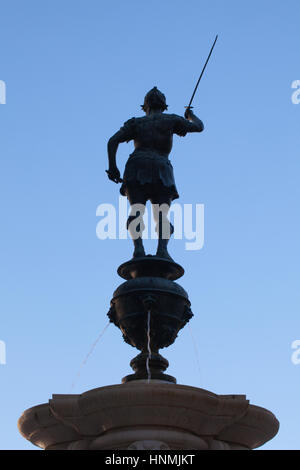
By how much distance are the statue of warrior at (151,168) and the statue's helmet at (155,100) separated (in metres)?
0.17

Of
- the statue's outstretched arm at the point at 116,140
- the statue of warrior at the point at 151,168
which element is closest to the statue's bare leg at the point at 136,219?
the statue of warrior at the point at 151,168

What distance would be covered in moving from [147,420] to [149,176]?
169 inches

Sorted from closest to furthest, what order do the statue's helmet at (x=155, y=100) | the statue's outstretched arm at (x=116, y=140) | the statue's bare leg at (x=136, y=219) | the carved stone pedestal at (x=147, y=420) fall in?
the carved stone pedestal at (x=147, y=420)
the statue's bare leg at (x=136, y=219)
the statue's outstretched arm at (x=116, y=140)
the statue's helmet at (x=155, y=100)

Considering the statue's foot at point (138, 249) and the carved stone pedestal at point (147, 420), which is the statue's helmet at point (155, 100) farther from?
the carved stone pedestal at point (147, 420)

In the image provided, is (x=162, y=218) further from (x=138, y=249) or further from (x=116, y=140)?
(x=116, y=140)

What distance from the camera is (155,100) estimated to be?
14555 millimetres

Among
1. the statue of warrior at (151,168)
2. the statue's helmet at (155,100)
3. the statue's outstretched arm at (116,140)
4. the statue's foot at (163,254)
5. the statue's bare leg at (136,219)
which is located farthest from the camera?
the statue's helmet at (155,100)

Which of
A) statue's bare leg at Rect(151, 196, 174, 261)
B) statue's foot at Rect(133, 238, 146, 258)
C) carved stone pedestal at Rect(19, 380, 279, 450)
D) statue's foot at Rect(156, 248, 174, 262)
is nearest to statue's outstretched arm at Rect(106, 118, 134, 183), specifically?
statue's bare leg at Rect(151, 196, 174, 261)

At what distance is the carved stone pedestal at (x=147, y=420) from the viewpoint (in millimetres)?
10789

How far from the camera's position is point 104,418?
435 inches

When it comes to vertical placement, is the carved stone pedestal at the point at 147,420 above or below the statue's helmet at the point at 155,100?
below

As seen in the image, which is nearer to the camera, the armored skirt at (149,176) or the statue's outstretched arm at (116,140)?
the armored skirt at (149,176)

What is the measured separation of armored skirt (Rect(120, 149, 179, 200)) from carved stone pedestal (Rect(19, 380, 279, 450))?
12.4 ft

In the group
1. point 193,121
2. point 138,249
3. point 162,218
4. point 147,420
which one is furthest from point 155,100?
point 147,420
